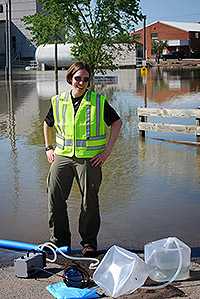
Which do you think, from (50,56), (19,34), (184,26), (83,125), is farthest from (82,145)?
(184,26)

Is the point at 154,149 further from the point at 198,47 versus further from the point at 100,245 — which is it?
the point at 198,47

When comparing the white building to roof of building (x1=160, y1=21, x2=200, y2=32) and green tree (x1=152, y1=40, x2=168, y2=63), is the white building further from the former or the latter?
roof of building (x1=160, y1=21, x2=200, y2=32)

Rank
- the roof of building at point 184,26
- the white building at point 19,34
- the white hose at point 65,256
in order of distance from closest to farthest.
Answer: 1. the white hose at point 65,256
2. the white building at point 19,34
3. the roof of building at point 184,26

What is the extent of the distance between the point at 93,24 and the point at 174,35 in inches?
3044

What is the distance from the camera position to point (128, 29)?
25891mm

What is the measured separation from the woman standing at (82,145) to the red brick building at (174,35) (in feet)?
302

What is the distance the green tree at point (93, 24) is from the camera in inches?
960

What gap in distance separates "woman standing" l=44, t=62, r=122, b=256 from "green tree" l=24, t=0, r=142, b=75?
19.0 meters

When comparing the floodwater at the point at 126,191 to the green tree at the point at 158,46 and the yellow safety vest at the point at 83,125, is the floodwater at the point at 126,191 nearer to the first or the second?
the yellow safety vest at the point at 83,125

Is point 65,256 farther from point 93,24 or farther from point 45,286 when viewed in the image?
point 93,24

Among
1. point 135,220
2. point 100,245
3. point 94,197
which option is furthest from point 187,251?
point 135,220

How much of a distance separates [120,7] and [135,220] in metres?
19.5

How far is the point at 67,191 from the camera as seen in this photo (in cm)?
532

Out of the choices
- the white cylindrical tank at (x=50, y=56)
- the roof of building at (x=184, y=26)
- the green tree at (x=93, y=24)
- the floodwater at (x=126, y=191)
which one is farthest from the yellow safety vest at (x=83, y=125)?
the roof of building at (x=184, y=26)
